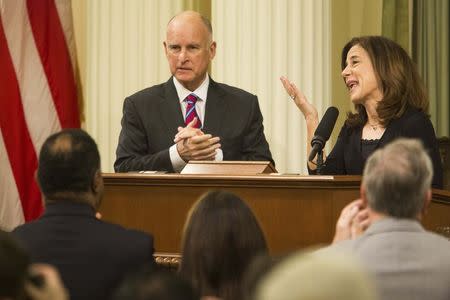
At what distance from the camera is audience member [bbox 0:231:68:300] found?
1.72m

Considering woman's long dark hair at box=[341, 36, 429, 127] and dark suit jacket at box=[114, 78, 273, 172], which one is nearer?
woman's long dark hair at box=[341, 36, 429, 127]

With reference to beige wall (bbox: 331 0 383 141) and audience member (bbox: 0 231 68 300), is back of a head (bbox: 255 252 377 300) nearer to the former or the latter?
audience member (bbox: 0 231 68 300)

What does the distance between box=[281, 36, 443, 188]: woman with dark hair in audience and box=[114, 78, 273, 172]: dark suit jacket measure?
52 centimetres

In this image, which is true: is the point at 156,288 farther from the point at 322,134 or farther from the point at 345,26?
the point at 345,26

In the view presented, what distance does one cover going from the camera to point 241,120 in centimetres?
572

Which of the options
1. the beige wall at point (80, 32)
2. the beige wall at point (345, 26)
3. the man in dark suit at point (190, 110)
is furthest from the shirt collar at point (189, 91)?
the beige wall at point (80, 32)

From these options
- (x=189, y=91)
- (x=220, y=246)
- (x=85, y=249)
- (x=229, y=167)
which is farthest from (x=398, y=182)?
(x=189, y=91)

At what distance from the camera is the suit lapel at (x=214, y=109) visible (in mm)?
5652

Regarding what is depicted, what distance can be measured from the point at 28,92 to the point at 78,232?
3.47 metres

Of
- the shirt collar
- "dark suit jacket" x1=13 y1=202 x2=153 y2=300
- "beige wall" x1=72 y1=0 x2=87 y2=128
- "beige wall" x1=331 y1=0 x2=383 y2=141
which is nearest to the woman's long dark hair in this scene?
the shirt collar

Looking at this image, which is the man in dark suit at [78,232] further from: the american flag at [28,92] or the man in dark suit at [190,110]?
the american flag at [28,92]

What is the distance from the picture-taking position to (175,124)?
5.61 m

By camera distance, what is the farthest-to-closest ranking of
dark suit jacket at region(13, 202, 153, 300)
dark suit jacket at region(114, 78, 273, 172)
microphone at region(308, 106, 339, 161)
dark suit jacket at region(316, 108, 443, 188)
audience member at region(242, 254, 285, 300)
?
1. dark suit jacket at region(114, 78, 273, 172)
2. dark suit jacket at region(316, 108, 443, 188)
3. microphone at region(308, 106, 339, 161)
4. dark suit jacket at region(13, 202, 153, 300)
5. audience member at region(242, 254, 285, 300)

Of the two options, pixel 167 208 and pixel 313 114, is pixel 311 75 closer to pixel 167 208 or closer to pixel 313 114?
pixel 313 114
